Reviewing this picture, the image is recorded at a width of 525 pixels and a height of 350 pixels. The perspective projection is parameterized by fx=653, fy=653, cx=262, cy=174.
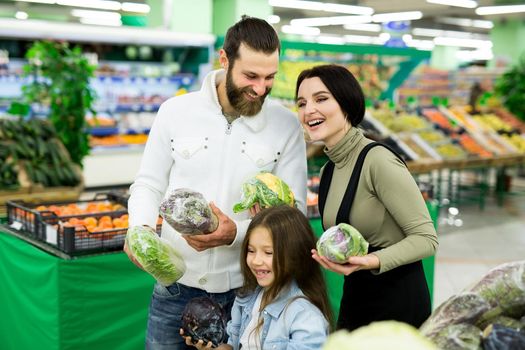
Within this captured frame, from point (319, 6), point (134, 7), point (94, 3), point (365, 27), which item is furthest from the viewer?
point (365, 27)

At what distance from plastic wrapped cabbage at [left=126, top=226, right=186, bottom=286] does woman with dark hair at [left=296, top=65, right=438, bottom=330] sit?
0.50m

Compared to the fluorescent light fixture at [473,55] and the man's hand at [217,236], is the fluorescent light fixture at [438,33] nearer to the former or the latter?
the fluorescent light fixture at [473,55]

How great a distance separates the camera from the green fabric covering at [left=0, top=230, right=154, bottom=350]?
3156mm

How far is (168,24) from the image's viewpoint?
37.0 feet

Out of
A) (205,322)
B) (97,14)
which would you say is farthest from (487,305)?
(97,14)

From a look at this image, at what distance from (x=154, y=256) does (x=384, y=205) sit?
72 cm

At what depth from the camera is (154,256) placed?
2.03 m

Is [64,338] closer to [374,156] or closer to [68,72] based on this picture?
[374,156]

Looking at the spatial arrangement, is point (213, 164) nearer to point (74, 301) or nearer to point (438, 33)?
point (74, 301)

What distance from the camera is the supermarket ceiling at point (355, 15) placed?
16.2 metres

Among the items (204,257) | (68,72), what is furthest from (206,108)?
(68,72)

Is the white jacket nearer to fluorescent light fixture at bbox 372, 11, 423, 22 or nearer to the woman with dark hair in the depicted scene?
the woman with dark hair

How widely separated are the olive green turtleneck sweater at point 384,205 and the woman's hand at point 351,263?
0.09 ft

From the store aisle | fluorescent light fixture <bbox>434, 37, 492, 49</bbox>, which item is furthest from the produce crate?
fluorescent light fixture <bbox>434, 37, 492, 49</bbox>
